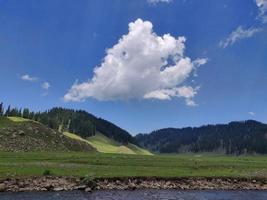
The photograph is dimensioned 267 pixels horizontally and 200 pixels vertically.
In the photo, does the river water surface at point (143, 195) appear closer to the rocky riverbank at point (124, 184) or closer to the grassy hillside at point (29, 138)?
the rocky riverbank at point (124, 184)

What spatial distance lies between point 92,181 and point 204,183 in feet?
73.9

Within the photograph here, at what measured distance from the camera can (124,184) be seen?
67000 mm

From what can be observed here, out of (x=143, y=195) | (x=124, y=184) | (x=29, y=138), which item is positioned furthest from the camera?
(x=29, y=138)

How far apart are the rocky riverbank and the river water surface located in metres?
2.91

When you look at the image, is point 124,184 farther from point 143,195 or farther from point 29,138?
point 29,138

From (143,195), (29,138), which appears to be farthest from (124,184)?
(29,138)

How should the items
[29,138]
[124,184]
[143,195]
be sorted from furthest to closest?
[29,138]
[124,184]
[143,195]

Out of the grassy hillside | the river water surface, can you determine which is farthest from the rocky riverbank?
the grassy hillside

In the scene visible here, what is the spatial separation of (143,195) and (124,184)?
816 cm

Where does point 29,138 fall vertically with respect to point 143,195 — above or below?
above

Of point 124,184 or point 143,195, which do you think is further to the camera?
point 124,184

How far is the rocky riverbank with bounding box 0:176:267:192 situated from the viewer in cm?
5973

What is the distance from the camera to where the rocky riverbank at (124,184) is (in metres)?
59.7

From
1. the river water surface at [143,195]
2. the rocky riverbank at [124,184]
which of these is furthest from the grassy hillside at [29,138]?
the river water surface at [143,195]
